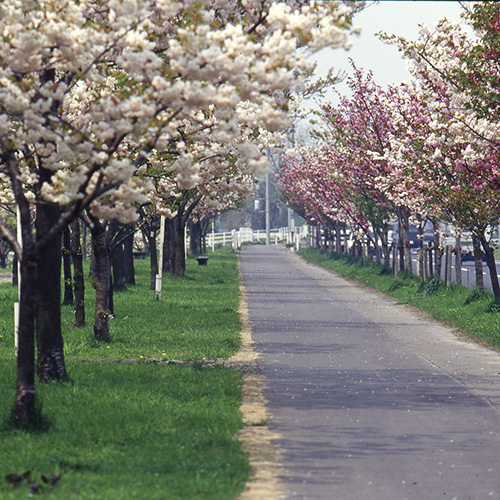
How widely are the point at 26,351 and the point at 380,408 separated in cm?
406

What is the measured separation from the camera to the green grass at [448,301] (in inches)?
754

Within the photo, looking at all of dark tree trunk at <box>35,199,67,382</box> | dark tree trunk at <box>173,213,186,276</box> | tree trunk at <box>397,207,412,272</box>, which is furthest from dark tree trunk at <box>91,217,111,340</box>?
dark tree trunk at <box>173,213,186,276</box>

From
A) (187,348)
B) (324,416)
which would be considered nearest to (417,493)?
(324,416)

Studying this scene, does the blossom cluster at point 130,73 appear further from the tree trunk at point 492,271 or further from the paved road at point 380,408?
the tree trunk at point 492,271

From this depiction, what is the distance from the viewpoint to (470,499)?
7.36m

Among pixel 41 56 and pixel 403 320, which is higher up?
pixel 41 56

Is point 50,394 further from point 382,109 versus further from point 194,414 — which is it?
point 382,109

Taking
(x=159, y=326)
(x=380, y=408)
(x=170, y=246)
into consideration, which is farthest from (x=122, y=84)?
(x=170, y=246)

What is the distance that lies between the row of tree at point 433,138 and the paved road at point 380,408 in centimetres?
289

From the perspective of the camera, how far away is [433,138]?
19703mm

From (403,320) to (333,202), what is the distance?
24735 mm

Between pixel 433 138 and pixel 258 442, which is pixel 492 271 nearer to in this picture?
pixel 433 138

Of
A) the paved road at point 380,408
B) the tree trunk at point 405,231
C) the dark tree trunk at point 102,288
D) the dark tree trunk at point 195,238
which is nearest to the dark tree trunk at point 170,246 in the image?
the tree trunk at point 405,231

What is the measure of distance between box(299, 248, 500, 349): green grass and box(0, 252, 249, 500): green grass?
16.4ft
